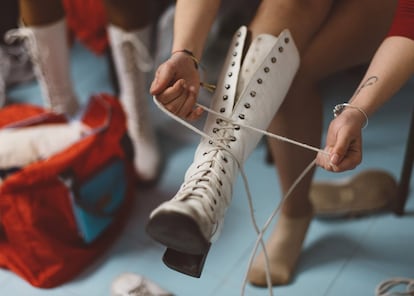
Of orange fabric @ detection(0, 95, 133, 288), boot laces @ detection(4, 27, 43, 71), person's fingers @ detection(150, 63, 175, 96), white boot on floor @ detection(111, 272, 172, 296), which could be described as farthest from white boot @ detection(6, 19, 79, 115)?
person's fingers @ detection(150, 63, 175, 96)

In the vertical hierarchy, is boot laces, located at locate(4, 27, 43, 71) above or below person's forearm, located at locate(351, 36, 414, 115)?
below

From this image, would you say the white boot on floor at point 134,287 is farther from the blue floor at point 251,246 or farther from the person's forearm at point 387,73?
the person's forearm at point 387,73

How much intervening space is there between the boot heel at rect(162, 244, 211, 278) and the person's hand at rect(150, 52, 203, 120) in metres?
0.21

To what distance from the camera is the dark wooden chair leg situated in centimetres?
113

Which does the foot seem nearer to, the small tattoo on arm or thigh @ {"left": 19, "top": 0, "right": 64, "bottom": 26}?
the small tattoo on arm

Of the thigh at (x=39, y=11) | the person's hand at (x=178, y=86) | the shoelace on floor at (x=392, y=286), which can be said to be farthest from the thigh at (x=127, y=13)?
the shoelace on floor at (x=392, y=286)

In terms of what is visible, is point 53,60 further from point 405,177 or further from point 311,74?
point 405,177

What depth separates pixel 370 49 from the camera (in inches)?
39.9

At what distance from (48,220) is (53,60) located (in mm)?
443

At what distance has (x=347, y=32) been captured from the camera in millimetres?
979

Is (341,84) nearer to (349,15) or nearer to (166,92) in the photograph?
(349,15)

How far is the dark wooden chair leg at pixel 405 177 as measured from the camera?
1135 mm

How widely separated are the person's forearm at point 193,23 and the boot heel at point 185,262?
33 centimetres

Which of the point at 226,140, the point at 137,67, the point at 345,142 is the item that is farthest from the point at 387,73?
the point at 137,67
